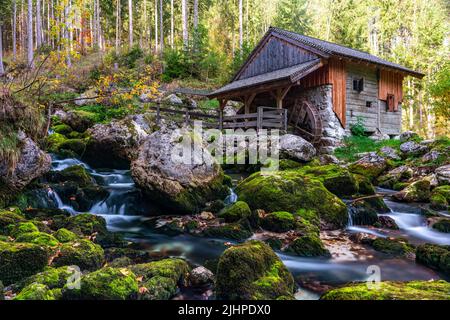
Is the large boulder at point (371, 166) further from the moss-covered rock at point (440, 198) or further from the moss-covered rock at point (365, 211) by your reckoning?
the moss-covered rock at point (365, 211)

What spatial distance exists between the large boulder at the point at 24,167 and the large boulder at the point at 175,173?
2219 mm

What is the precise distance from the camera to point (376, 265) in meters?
5.10

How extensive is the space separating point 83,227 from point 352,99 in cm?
1617

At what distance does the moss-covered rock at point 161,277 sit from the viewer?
12.0 ft

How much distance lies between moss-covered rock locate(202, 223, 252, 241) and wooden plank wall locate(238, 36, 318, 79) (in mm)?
13478

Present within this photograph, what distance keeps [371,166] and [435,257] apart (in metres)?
8.04

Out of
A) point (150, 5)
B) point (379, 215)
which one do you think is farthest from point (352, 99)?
point (150, 5)

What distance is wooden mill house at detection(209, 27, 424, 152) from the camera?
16.5 metres

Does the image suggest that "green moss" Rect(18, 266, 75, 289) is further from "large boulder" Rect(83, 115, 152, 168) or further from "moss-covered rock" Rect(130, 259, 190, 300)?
"large boulder" Rect(83, 115, 152, 168)

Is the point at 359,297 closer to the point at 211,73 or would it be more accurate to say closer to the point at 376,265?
the point at 376,265

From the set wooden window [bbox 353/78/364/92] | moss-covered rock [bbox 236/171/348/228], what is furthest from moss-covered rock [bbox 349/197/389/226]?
wooden window [bbox 353/78/364/92]

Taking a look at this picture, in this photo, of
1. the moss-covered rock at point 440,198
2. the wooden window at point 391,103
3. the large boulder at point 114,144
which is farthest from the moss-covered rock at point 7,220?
the wooden window at point 391,103

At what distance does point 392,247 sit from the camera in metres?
5.64
